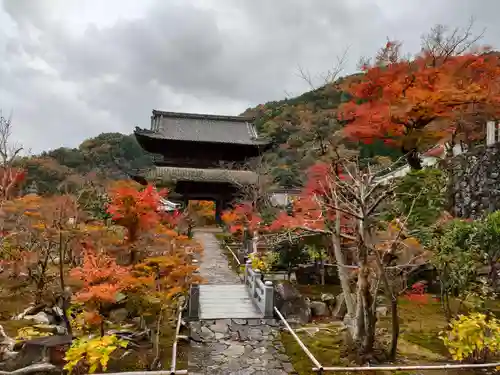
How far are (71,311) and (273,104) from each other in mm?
70286

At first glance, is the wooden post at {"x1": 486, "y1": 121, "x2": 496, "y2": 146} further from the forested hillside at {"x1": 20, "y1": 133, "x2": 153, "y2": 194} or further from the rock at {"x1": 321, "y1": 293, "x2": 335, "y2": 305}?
the forested hillside at {"x1": 20, "y1": 133, "x2": 153, "y2": 194}

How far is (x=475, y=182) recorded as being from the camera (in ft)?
47.9

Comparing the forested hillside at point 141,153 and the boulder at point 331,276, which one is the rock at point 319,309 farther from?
the forested hillside at point 141,153

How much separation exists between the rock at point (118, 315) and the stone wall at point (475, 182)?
12217 millimetres

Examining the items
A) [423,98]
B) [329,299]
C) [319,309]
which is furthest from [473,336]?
[423,98]

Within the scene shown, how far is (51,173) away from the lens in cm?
4425

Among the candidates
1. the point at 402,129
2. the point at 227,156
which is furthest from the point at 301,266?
the point at 227,156

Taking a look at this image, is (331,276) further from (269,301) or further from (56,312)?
(56,312)

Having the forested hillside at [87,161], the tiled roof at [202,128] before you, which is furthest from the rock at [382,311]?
the forested hillside at [87,161]

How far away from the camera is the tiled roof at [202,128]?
2702 centimetres

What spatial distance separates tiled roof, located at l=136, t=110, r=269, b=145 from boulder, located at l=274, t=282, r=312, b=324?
57.5 ft

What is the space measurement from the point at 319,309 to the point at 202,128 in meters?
21.0

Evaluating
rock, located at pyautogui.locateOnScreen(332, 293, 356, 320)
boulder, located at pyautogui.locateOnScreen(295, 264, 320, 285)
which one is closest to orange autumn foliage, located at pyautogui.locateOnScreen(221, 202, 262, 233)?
boulder, located at pyautogui.locateOnScreen(295, 264, 320, 285)

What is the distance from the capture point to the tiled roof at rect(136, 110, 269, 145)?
27016 mm
